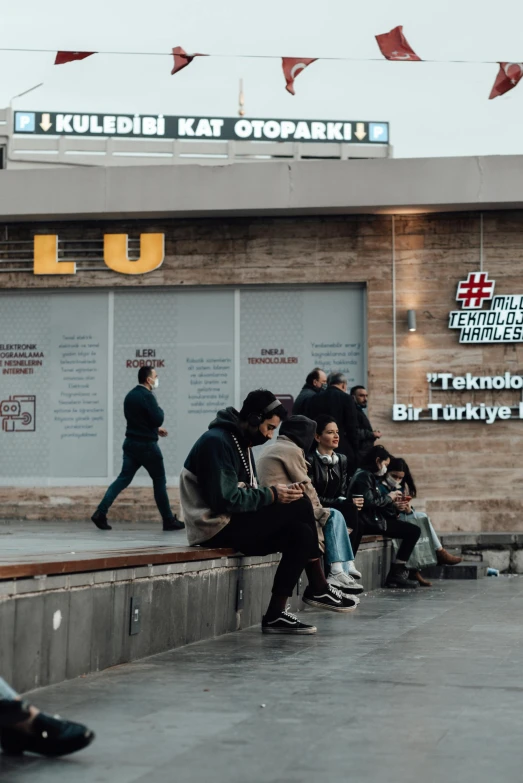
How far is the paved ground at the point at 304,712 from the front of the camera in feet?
12.8

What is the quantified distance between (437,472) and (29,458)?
552 centimetres

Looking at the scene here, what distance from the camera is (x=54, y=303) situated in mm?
17953

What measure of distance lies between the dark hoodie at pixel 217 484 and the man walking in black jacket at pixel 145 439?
645 cm

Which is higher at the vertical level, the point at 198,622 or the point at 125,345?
the point at 125,345

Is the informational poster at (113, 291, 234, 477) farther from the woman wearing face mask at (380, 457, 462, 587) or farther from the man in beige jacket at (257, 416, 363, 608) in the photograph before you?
the man in beige jacket at (257, 416, 363, 608)

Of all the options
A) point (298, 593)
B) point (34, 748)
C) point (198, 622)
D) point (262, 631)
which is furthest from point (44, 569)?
point (298, 593)

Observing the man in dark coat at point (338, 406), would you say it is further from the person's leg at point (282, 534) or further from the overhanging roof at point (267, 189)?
the person's leg at point (282, 534)

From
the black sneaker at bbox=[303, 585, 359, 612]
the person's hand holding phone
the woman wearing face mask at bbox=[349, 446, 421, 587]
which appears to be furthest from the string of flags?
the person's hand holding phone

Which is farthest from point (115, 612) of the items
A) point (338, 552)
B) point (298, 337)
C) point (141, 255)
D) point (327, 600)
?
point (141, 255)

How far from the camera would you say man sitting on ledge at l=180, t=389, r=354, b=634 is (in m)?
7.57

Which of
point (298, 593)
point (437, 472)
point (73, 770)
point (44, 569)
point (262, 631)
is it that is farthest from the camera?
point (437, 472)

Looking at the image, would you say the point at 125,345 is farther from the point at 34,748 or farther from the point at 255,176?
the point at 34,748

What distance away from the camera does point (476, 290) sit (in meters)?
17.2

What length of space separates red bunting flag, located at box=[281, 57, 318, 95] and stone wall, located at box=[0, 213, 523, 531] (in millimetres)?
3675
